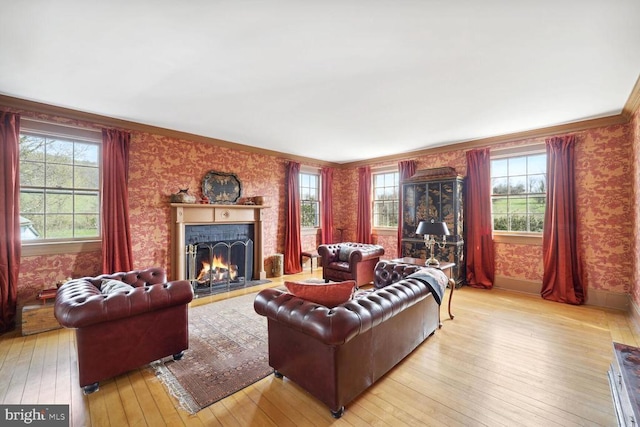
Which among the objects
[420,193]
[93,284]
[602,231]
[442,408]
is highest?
[420,193]

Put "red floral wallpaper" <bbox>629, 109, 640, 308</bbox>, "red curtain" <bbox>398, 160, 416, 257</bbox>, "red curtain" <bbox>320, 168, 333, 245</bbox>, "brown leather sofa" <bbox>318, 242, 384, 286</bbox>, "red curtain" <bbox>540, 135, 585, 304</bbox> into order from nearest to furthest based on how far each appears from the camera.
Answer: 1. "red floral wallpaper" <bbox>629, 109, 640, 308</bbox>
2. "red curtain" <bbox>540, 135, 585, 304</bbox>
3. "brown leather sofa" <bbox>318, 242, 384, 286</bbox>
4. "red curtain" <bbox>398, 160, 416, 257</bbox>
5. "red curtain" <bbox>320, 168, 333, 245</bbox>

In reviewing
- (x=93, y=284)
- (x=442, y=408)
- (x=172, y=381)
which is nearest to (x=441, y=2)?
(x=442, y=408)

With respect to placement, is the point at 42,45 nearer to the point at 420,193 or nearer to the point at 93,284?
the point at 93,284

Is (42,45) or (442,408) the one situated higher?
(42,45)

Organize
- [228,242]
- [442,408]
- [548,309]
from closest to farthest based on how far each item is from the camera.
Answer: [442,408]
[548,309]
[228,242]

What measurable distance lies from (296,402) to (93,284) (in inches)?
93.5

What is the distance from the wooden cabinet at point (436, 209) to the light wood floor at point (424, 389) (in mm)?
2043

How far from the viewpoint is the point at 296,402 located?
6.82 ft

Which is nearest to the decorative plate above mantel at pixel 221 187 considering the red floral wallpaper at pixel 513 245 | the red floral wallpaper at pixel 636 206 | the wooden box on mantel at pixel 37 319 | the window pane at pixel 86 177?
the red floral wallpaper at pixel 513 245

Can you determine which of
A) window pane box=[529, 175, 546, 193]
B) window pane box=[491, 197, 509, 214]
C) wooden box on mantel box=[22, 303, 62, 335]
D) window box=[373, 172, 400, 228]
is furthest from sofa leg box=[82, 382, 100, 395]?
window pane box=[529, 175, 546, 193]

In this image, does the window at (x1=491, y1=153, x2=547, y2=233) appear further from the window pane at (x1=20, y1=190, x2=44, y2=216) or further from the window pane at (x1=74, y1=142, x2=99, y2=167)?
the window pane at (x1=20, y1=190, x2=44, y2=216)

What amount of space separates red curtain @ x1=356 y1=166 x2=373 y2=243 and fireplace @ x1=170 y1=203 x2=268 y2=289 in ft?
8.35

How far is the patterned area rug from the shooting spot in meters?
2.19

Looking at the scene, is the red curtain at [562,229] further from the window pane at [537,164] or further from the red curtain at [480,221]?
the red curtain at [480,221]
